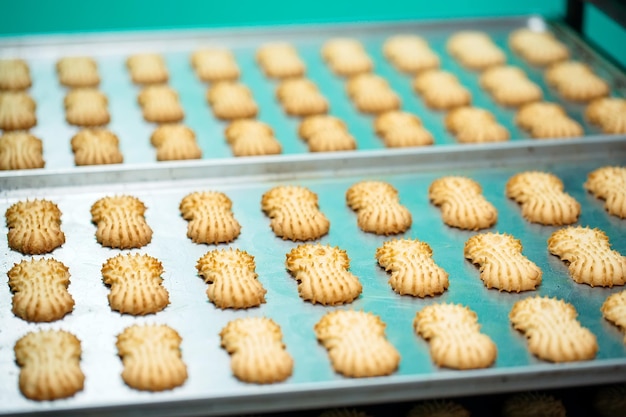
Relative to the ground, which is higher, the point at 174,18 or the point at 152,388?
the point at 174,18

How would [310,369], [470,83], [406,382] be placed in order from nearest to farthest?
[406,382] < [310,369] < [470,83]

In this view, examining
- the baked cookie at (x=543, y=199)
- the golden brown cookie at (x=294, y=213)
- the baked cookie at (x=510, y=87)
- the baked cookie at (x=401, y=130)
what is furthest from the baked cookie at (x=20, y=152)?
the baked cookie at (x=510, y=87)

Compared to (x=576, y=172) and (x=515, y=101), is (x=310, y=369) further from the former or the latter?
(x=515, y=101)

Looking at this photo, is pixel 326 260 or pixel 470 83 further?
pixel 470 83

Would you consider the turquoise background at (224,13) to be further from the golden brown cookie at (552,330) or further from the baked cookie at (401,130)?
the golden brown cookie at (552,330)

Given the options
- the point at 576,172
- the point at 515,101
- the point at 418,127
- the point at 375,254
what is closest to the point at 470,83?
the point at 515,101

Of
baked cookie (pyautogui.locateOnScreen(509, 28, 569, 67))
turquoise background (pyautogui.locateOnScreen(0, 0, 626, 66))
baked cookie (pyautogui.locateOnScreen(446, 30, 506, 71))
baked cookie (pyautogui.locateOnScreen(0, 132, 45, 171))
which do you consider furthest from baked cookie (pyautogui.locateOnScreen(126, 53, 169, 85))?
baked cookie (pyautogui.locateOnScreen(509, 28, 569, 67))

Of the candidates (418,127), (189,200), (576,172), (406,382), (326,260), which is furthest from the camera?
(418,127)

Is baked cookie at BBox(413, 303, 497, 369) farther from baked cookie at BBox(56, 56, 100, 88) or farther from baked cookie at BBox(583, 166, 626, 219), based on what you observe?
baked cookie at BBox(56, 56, 100, 88)
